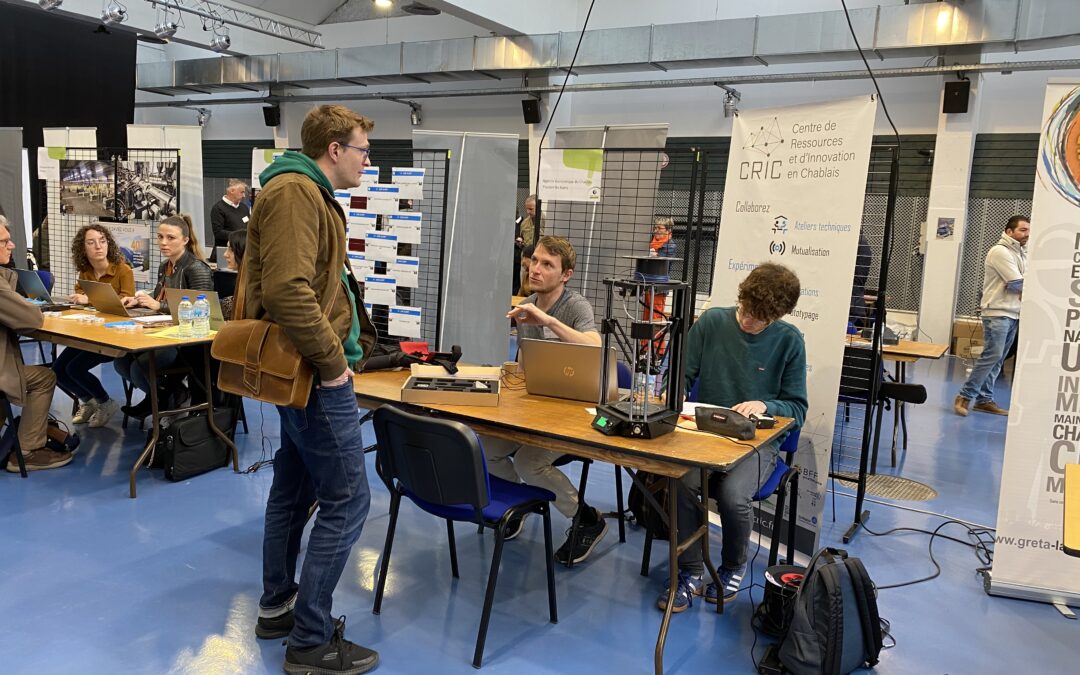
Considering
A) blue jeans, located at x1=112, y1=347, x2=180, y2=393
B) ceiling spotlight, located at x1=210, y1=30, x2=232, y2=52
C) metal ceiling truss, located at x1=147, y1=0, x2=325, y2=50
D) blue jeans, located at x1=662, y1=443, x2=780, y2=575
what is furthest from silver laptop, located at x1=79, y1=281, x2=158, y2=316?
ceiling spotlight, located at x1=210, y1=30, x2=232, y2=52

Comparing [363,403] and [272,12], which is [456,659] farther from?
[272,12]

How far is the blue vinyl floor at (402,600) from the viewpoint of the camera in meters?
2.43

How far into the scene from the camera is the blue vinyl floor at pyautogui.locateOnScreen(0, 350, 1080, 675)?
2.43 m

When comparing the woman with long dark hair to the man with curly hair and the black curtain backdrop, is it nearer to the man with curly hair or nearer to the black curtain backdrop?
the man with curly hair

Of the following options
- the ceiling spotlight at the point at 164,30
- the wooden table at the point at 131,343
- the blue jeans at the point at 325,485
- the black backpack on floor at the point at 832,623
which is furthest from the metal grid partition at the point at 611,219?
the ceiling spotlight at the point at 164,30

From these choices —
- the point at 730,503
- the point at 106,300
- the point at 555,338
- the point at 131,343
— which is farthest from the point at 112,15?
the point at 730,503

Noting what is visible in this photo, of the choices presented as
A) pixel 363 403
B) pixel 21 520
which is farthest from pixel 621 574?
pixel 21 520

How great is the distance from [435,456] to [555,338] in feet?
3.47

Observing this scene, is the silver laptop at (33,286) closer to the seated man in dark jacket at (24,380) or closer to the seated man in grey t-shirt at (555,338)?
the seated man in dark jacket at (24,380)

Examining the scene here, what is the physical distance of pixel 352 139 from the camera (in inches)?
85.2

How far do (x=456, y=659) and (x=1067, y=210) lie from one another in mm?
2801

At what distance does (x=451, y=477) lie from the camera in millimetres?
2324

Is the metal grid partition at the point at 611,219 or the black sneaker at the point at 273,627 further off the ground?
the metal grid partition at the point at 611,219

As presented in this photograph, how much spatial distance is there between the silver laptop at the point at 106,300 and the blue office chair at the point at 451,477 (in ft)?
8.86
